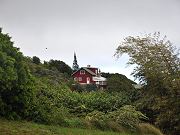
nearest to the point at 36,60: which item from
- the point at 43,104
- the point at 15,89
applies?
the point at 43,104

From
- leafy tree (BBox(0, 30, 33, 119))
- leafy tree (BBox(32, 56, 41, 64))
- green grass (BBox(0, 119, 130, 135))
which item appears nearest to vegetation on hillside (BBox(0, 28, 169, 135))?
leafy tree (BBox(0, 30, 33, 119))

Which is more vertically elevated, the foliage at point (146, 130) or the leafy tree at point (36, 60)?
the leafy tree at point (36, 60)

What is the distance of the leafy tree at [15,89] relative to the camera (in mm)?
19953

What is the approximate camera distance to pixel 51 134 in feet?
59.3

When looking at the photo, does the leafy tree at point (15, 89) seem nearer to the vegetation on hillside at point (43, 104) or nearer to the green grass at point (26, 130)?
the vegetation on hillside at point (43, 104)

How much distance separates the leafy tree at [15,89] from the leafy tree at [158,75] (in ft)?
38.4

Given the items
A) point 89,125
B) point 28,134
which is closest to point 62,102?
point 89,125

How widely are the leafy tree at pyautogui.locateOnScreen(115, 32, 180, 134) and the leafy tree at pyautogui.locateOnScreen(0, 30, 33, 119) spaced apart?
1170 centimetres

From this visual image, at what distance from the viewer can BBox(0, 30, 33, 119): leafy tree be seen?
1995 centimetres

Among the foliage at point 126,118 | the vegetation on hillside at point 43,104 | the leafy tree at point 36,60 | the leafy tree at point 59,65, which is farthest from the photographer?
the leafy tree at point 59,65

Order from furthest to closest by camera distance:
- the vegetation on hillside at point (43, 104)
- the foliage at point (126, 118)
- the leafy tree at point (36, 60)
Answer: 1. the leafy tree at point (36, 60)
2. the foliage at point (126, 118)
3. the vegetation on hillside at point (43, 104)

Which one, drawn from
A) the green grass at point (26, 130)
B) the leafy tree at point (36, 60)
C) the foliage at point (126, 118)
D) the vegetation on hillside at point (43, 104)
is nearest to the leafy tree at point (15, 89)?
the vegetation on hillside at point (43, 104)

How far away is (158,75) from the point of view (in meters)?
32.0

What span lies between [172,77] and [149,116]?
11.9ft
